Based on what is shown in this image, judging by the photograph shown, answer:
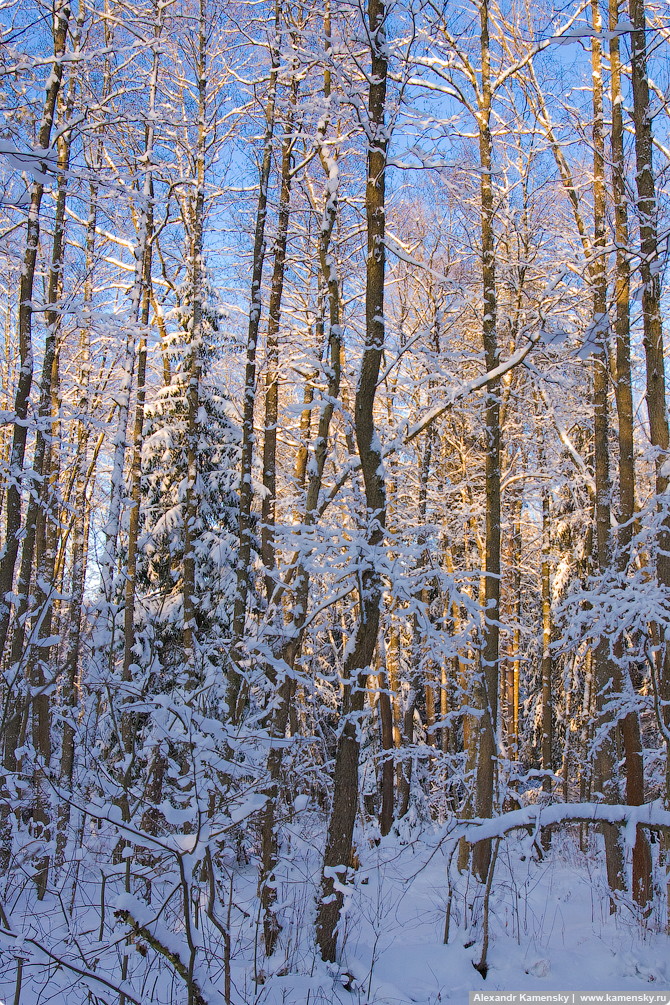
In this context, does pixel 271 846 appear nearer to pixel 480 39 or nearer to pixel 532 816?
pixel 532 816

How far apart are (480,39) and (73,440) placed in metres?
10.3

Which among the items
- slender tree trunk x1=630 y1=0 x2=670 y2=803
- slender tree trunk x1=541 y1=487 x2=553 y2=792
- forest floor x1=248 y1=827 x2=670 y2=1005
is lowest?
forest floor x1=248 y1=827 x2=670 y2=1005

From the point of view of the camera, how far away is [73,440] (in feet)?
43.6

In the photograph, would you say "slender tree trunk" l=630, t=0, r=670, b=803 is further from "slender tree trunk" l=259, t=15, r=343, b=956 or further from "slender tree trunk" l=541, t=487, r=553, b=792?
"slender tree trunk" l=541, t=487, r=553, b=792

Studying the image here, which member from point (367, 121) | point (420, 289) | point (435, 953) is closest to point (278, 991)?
point (435, 953)

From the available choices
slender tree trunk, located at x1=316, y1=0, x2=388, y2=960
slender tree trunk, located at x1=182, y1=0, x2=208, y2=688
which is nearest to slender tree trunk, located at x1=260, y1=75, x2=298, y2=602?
slender tree trunk, located at x1=182, y1=0, x2=208, y2=688

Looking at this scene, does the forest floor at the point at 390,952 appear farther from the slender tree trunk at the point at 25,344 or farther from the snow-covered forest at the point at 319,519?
the slender tree trunk at the point at 25,344

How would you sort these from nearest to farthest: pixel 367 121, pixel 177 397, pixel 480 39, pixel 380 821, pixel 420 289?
pixel 367 121 < pixel 480 39 < pixel 177 397 < pixel 380 821 < pixel 420 289

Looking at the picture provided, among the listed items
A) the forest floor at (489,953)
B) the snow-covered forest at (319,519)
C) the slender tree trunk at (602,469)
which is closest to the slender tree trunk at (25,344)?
the snow-covered forest at (319,519)

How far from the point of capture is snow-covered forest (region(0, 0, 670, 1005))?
4.62 metres

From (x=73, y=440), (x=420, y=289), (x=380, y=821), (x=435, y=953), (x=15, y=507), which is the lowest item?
(x=380, y=821)

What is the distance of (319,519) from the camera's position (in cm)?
788

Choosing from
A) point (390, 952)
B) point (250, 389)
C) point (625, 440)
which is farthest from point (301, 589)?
point (625, 440)

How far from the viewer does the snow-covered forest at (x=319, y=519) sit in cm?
462
